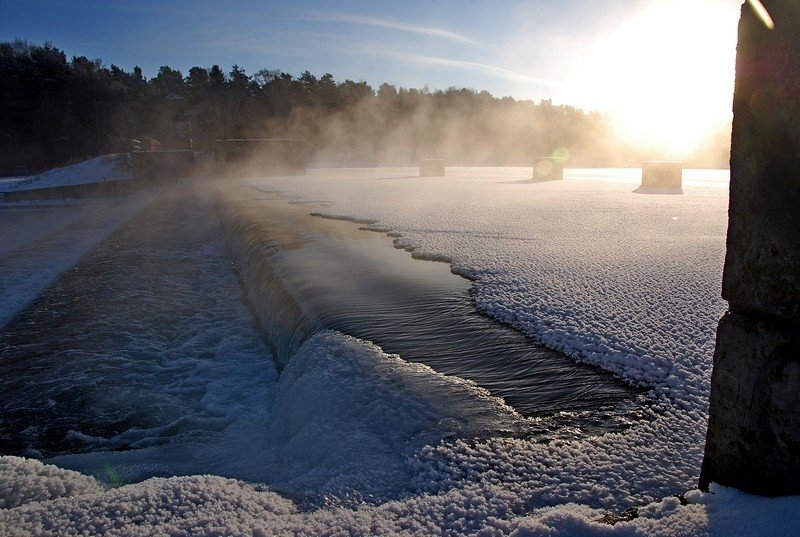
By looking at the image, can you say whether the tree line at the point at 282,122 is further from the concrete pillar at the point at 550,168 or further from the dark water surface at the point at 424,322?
the dark water surface at the point at 424,322

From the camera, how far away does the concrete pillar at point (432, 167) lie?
18141 mm

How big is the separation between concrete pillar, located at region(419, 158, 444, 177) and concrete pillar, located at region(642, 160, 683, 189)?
7.60 meters

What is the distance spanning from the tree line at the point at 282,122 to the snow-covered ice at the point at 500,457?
32980 mm

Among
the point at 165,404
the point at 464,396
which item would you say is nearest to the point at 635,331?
the point at 464,396

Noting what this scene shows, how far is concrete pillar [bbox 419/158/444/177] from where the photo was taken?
1814 centimetres

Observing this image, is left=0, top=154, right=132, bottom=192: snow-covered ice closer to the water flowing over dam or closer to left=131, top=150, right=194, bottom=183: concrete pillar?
left=131, top=150, right=194, bottom=183: concrete pillar

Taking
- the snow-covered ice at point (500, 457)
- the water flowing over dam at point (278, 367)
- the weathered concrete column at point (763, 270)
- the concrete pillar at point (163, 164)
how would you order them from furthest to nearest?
the concrete pillar at point (163, 164)
the water flowing over dam at point (278, 367)
the snow-covered ice at point (500, 457)
the weathered concrete column at point (763, 270)

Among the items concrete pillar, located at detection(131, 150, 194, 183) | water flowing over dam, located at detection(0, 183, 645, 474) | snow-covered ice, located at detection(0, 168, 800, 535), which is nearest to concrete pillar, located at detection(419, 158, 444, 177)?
concrete pillar, located at detection(131, 150, 194, 183)

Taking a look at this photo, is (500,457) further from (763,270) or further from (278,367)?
(278,367)

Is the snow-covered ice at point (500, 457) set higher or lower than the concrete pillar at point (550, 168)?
lower

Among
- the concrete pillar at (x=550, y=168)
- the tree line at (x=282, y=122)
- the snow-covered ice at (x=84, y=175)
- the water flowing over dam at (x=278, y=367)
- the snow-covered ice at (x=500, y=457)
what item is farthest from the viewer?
the tree line at (x=282, y=122)

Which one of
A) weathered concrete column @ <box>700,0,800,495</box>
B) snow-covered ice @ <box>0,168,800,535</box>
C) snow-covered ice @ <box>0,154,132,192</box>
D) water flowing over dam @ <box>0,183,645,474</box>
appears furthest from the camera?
snow-covered ice @ <box>0,154,132,192</box>

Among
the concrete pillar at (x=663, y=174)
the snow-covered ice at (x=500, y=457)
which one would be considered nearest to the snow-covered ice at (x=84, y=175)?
the concrete pillar at (x=663, y=174)

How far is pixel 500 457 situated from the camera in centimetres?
178
